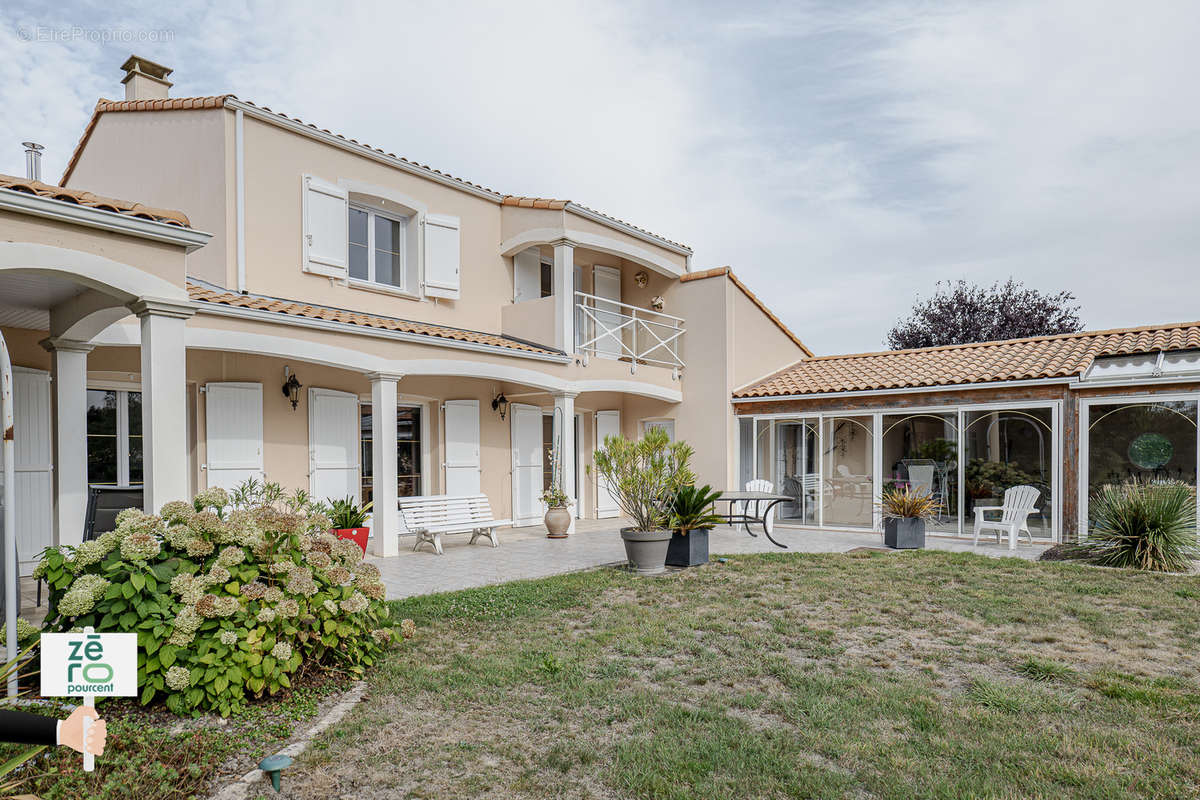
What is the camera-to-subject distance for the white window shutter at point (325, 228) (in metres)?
10.3

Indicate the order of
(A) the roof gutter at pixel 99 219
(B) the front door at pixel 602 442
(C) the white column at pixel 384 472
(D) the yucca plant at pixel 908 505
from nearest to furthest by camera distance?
1. (A) the roof gutter at pixel 99 219
2. (C) the white column at pixel 384 472
3. (D) the yucca plant at pixel 908 505
4. (B) the front door at pixel 602 442

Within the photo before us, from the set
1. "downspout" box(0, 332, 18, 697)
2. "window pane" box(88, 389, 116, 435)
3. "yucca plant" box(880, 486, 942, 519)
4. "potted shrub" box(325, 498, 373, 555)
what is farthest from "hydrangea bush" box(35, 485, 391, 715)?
"yucca plant" box(880, 486, 942, 519)

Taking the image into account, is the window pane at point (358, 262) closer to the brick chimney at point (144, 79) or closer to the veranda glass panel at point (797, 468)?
the brick chimney at point (144, 79)

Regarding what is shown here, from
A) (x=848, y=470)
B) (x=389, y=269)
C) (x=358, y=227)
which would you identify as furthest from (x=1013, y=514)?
(x=358, y=227)

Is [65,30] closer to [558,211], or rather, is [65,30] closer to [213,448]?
[213,448]

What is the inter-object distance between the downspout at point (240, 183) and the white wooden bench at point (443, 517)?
3.77 metres

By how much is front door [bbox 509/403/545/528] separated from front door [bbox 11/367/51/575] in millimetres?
6769

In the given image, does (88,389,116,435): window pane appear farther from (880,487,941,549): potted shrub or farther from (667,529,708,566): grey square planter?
(880,487,941,549): potted shrub

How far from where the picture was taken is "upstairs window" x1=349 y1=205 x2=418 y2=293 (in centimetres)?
1134

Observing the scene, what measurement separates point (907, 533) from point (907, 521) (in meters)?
0.17

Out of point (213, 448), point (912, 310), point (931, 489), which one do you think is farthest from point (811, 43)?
point (912, 310)

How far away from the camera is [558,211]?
1244 centimetres

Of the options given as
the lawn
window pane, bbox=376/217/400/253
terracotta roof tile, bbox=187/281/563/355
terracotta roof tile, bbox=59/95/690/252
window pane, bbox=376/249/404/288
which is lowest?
the lawn

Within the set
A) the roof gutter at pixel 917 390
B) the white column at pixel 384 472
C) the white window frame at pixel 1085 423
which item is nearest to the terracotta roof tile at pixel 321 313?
the white column at pixel 384 472
